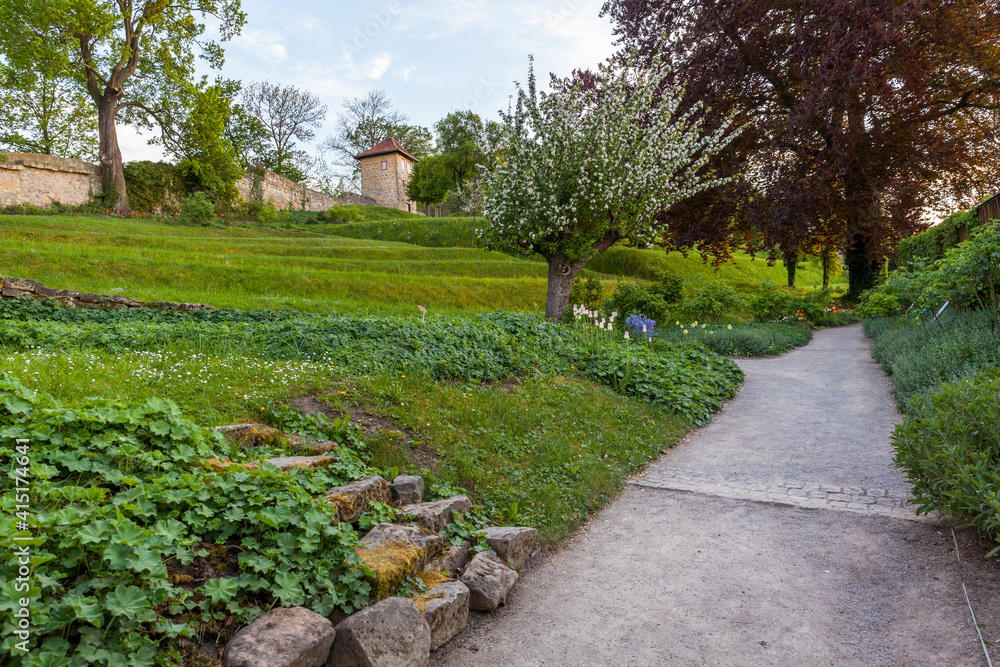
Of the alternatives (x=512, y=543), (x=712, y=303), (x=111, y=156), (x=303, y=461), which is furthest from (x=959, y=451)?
(x=111, y=156)

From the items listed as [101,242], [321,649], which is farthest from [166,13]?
[321,649]

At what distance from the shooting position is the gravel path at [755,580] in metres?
2.93

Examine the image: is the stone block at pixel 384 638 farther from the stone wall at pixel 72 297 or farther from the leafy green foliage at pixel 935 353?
the stone wall at pixel 72 297

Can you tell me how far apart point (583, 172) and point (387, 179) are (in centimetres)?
4625

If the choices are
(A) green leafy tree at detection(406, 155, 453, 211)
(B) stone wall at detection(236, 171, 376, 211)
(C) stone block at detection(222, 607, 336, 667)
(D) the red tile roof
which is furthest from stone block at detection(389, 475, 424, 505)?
(D) the red tile roof

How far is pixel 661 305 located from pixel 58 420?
13.1 meters

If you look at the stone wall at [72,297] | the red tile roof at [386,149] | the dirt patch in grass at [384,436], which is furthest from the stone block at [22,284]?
the red tile roof at [386,149]

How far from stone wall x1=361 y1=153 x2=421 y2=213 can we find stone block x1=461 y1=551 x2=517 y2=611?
52.5 meters

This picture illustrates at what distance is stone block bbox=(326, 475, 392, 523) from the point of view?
11.3ft

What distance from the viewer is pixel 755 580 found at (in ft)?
11.8

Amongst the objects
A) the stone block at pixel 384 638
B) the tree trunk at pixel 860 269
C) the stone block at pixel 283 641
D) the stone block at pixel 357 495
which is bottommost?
the stone block at pixel 384 638

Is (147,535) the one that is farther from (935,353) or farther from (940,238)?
(940,238)

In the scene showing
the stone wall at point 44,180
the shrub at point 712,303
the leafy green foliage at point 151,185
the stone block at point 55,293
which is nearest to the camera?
the stone block at point 55,293

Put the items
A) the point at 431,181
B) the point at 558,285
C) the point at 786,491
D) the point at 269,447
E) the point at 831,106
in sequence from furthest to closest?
1. the point at 431,181
2. the point at 831,106
3. the point at 558,285
4. the point at 786,491
5. the point at 269,447
